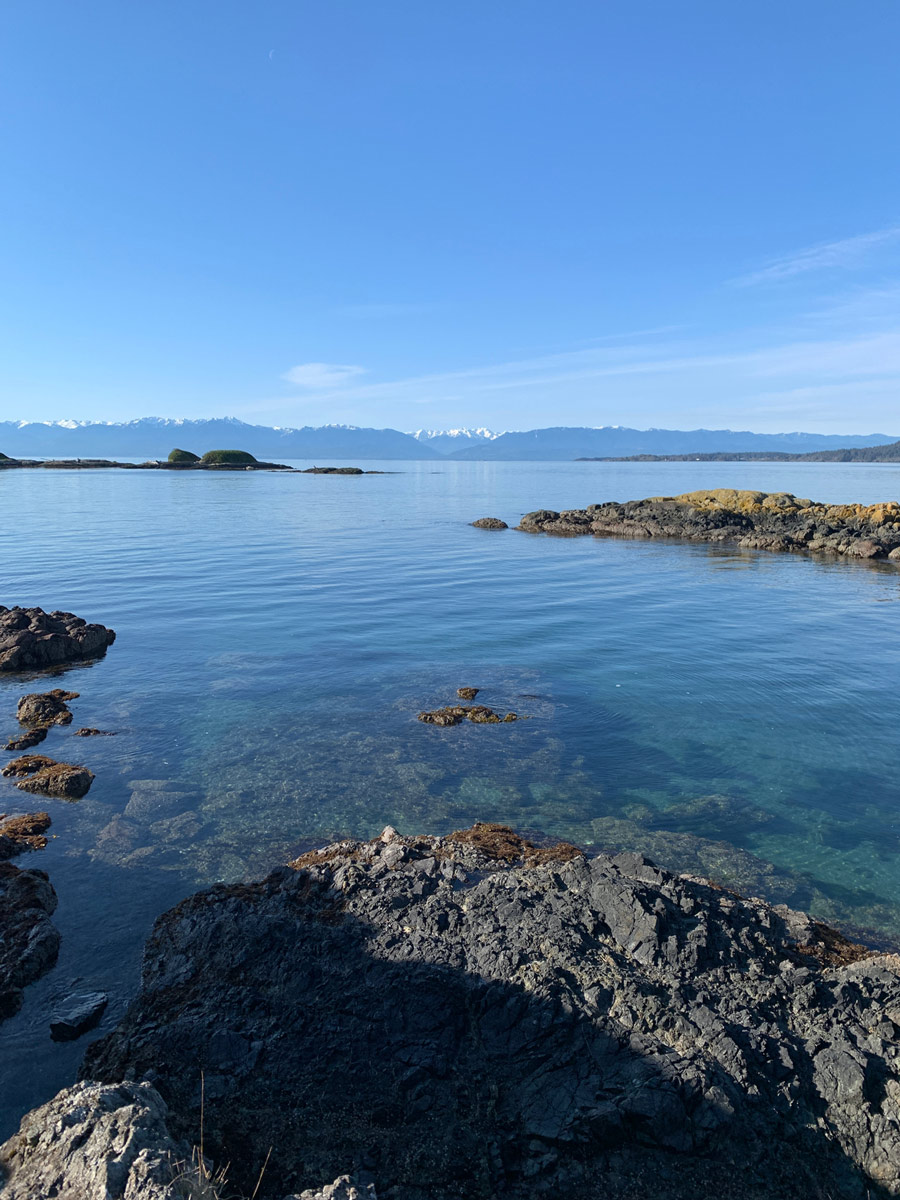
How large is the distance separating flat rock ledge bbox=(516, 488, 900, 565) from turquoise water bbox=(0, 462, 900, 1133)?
11432 millimetres

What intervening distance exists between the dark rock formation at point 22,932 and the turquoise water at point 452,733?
0.65ft

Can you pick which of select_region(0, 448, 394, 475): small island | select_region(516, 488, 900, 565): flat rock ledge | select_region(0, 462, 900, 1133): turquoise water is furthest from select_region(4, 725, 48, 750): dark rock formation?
select_region(0, 448, 394, 475): small island

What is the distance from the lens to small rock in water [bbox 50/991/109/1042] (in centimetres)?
660

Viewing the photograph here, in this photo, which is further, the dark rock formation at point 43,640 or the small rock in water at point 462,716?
the dark rock formation at point 43,640

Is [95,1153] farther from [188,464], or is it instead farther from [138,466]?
[188,464]

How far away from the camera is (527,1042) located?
575cm

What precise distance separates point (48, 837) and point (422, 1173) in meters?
7.99

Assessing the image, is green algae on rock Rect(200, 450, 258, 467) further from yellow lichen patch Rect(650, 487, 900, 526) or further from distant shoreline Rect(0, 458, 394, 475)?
yellow lichen patch Rect(650, 487, 900, 526)

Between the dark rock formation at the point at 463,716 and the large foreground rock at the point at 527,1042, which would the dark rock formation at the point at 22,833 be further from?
the dark rock formation at the point at 463,716

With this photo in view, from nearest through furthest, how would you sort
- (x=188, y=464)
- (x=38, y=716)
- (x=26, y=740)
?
(x=26, y=740) → (x=38, y=716) → (x=188, y=464)

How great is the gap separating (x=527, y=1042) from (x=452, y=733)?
862 cm

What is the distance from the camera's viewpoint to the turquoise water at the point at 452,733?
9609 mm

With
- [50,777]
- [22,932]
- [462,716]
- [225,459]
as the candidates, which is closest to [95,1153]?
[22,932]

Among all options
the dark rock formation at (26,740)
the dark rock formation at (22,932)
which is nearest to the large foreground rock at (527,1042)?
the dark rock formation at (22,932)
